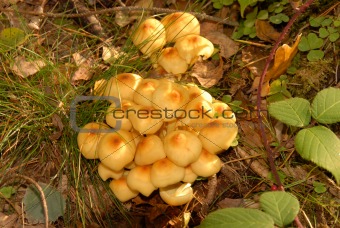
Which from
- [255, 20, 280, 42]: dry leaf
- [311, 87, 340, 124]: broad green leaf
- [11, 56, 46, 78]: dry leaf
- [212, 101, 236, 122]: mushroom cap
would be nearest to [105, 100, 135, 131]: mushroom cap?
[212, 101, 236, 122]: mushroom cap

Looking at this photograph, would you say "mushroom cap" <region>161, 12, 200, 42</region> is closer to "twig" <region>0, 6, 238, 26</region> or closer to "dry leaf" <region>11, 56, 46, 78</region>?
"twig" <region>0, 6, 238, 26</region>

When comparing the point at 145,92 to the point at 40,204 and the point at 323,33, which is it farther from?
the point at 323,33

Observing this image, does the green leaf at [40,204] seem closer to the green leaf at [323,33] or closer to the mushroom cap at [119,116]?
the mushroom cap at [119,116]

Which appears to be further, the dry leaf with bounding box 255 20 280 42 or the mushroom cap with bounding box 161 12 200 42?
the dry leaf with bounding box 255 20 280 42

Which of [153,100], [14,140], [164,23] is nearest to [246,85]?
[164,23]

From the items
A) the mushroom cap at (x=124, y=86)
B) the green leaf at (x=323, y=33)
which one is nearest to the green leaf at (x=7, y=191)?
the mushroom cap at (x=124, y=86)

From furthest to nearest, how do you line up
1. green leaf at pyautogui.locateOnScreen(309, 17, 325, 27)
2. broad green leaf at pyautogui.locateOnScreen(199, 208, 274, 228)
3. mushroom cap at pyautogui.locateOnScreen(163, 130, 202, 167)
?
green leaf at pyautogui.locateOnScreen(309, 17, 325, 27) < mushroom cap at pyautogui.locateOnScreen(163, 130, 202, 167) < broad green leaf at pyautogui.locateOnScreen(199, 208, 274, 228)

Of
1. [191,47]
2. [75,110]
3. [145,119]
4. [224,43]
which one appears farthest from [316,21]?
[75,110]
